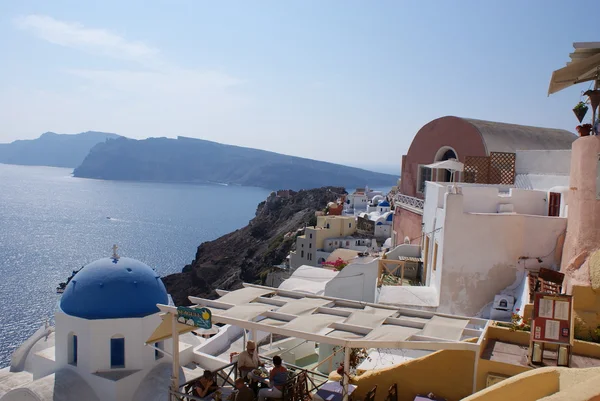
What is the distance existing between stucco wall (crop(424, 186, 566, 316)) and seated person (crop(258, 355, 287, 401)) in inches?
257

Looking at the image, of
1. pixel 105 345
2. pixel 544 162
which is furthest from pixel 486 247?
pixel 105 345

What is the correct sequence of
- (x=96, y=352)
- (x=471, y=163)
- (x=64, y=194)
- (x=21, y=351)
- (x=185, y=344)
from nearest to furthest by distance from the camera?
(x=96, y=352)
(x=185, y=344)
(x=21, y=351)
(x=471, y=163)
(x=64, y=194)

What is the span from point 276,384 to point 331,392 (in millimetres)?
797

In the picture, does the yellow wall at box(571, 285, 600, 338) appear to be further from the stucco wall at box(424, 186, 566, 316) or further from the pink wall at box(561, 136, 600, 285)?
the stucco wall at box(424, 186, 566, 316)

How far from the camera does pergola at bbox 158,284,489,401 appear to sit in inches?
257

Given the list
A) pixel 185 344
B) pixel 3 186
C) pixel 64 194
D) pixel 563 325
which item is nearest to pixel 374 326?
pixel 563 325

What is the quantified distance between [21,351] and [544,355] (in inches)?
503

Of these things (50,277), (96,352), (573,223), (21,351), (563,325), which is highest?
(573,223)

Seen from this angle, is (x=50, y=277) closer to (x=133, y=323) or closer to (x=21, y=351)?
(x=21, y=351)

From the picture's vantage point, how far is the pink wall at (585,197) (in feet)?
31.1

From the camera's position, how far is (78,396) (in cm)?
1053

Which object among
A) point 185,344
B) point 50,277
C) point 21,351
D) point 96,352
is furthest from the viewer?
point 50,277

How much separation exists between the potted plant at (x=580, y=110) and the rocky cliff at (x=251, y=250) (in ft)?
143

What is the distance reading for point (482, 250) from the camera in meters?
12.2
